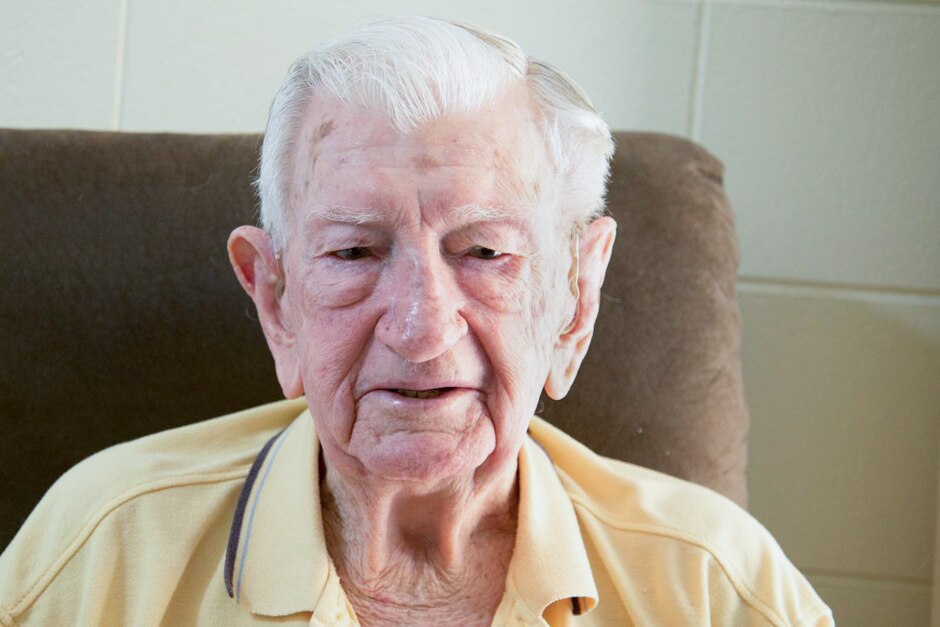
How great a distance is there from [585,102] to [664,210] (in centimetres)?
42

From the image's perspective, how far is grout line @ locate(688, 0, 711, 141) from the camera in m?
1.84

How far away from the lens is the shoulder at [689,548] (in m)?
1.24

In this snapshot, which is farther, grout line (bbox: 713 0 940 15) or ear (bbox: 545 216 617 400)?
Result: grout line (bbox: 713 0 940 15)

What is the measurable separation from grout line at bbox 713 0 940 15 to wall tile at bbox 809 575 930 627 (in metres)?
1.10

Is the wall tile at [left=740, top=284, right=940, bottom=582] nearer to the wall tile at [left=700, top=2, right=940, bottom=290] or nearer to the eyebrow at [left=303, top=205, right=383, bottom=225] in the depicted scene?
the wall tile at [left=700, top=2, right=940, bottom=290]

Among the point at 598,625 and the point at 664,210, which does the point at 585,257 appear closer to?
the point at 664,210

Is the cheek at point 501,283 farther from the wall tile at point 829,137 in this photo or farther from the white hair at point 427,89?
the wall tile at point 829,137

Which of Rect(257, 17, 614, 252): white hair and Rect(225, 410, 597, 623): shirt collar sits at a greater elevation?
Rect(257, 17, 614, 252): white hair

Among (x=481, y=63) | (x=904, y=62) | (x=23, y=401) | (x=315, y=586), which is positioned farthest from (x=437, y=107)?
(x=904, y=62)

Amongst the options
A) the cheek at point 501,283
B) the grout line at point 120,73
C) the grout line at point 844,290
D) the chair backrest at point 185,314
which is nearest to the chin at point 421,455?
the cheek at point 501,283

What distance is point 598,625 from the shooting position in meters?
1.21

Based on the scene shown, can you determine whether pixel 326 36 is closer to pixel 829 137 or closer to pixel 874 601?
pixel 829 137

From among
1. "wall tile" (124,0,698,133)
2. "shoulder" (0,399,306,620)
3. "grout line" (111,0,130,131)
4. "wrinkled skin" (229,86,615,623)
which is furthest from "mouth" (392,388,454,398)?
"grout line" (111,0,130,131)

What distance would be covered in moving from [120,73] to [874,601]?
180cm
